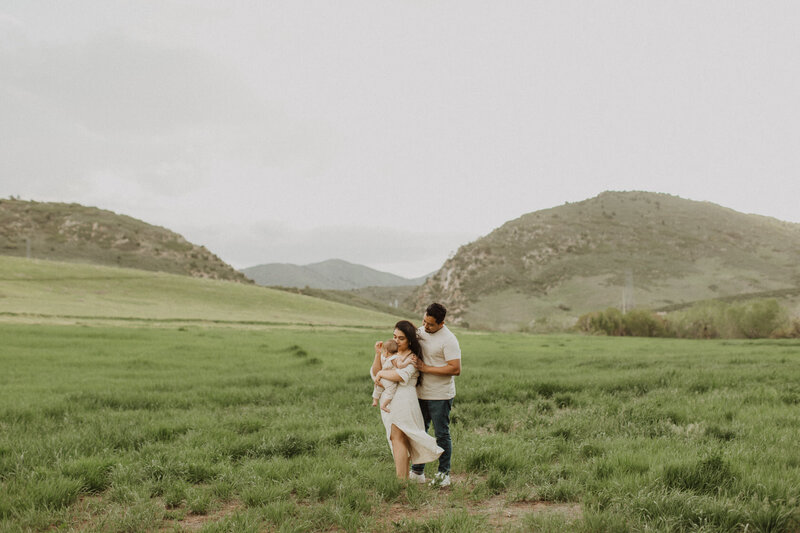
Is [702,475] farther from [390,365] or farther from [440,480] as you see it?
[390,365]

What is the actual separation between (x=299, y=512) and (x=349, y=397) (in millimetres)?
7359

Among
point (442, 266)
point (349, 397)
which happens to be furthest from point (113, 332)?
point (442, 266)

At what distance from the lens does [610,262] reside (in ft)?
397

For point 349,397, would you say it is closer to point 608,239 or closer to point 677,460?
point 677,460

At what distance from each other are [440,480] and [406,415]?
983mm

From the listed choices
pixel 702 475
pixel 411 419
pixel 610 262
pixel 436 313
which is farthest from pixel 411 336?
pixel 610 262

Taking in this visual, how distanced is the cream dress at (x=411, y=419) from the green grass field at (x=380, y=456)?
1.51ft

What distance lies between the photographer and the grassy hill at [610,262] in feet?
343

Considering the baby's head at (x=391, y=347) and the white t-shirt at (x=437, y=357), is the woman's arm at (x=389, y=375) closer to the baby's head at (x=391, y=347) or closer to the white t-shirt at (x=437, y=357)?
the baby's head at (x=391, y=347)

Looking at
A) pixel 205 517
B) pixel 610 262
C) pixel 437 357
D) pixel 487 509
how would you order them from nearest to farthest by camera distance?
pixel 205 517 → pixel 487 509 → pixel 437 357 → pixel 610 262

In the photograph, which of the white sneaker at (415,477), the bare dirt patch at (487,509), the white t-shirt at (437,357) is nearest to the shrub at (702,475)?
the bare dirt patch at (487,509)

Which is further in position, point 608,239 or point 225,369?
point 608,239

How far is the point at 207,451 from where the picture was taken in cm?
772

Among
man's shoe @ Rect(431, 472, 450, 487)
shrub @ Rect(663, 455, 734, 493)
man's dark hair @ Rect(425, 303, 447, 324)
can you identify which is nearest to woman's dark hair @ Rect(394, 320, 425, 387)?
man's dark hair @ Rect(425, 303, 447, 324)
